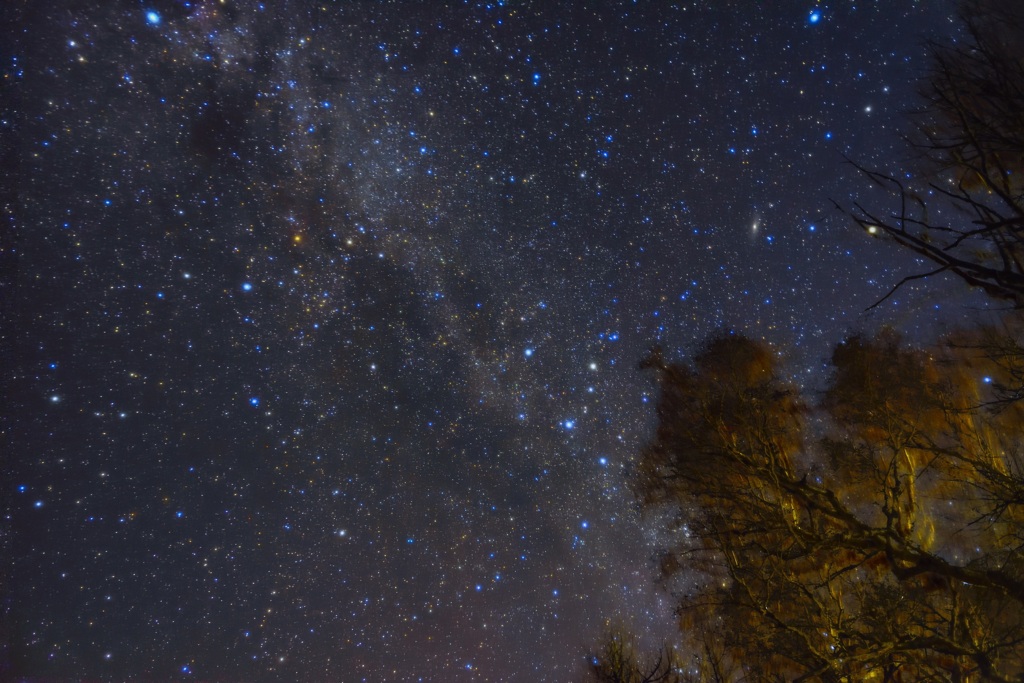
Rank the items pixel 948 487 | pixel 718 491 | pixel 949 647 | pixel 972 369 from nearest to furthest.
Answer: pixel 949 647, pixel 718 491, pixel 948 487, pixel 972 369

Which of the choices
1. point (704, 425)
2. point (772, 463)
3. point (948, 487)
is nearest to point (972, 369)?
point (948, 487)

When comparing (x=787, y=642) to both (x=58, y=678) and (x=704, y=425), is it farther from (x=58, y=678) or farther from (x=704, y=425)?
(x=58, y=678)

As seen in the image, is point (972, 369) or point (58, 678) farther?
point (58, 678)

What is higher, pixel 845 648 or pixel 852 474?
pixel 852 474

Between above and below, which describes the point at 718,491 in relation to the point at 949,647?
above

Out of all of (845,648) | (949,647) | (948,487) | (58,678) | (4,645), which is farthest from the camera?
(58,678)

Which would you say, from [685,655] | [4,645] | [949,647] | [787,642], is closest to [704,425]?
[787,642]

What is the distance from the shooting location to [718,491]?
6.70 meters

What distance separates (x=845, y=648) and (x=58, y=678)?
19838 mm

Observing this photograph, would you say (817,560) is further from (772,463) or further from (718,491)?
(772,463)

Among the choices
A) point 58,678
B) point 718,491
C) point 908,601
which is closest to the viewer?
point 718,491

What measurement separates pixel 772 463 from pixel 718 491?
158 cm

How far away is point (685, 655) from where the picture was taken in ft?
50.3

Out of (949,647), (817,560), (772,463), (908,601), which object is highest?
(772,463)
